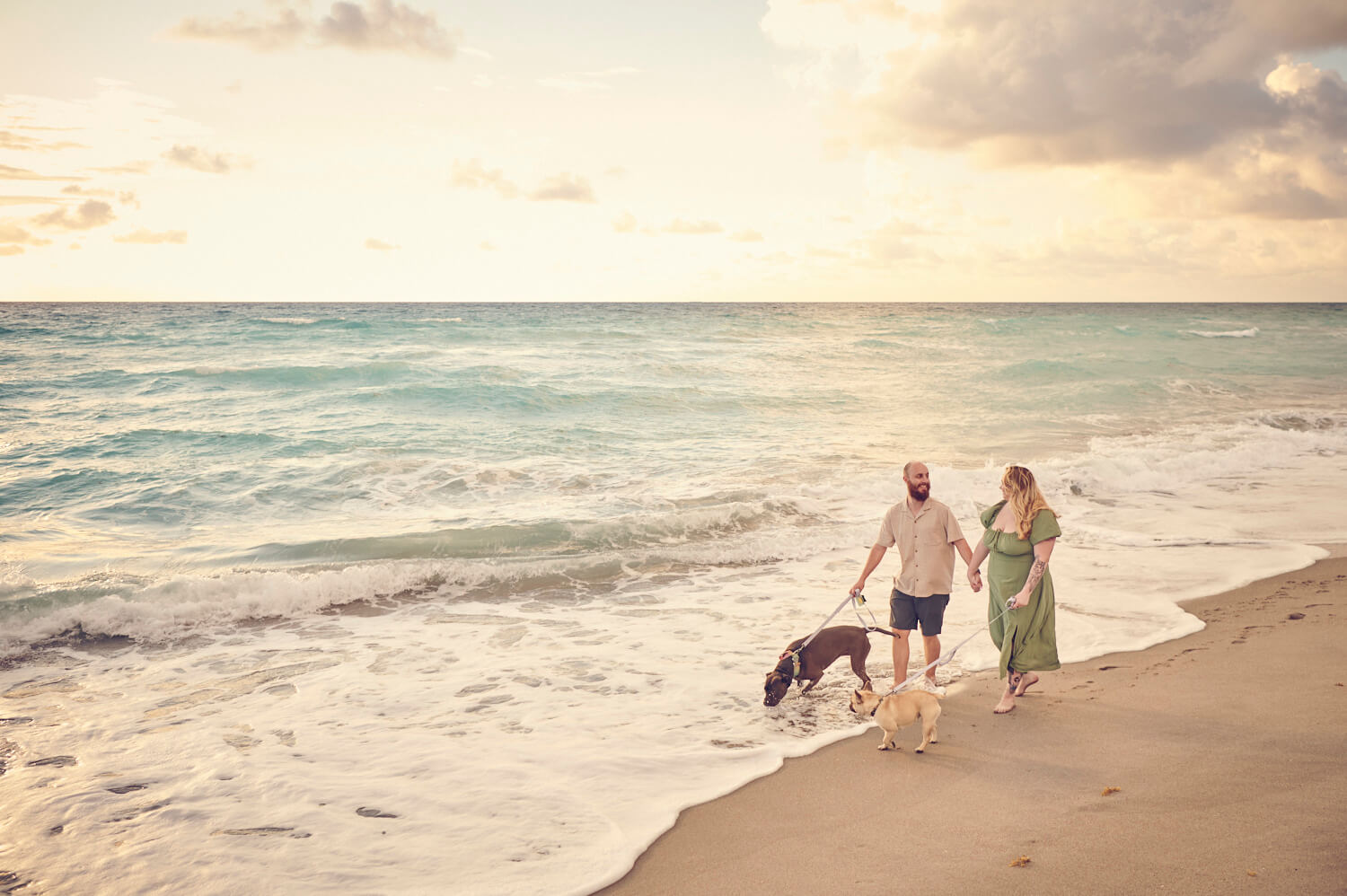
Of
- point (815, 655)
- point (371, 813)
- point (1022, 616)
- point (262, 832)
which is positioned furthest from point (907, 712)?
point (262, 832)

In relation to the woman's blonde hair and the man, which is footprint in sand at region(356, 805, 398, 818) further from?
the woman's blonde hair

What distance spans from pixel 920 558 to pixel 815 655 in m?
1.02

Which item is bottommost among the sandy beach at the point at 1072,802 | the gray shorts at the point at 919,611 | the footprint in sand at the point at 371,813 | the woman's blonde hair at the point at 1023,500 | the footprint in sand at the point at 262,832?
the footprint in sand at the point at 262,832

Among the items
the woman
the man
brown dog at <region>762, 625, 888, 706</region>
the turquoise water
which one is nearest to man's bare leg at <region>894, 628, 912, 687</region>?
the man

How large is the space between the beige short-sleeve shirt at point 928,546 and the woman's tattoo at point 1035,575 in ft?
1.65

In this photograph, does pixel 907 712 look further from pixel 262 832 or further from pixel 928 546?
pixel 262 832

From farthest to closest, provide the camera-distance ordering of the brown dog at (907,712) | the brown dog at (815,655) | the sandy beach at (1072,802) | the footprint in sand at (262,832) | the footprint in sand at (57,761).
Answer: the brown dog at (815,655), the footprint in sand at (57,761), the brown dog at (907,712), the footprint in sand at (262,832), the sandy beach at (1072,802)

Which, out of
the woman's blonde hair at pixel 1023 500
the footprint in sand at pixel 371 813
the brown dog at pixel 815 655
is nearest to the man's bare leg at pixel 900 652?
the brown dog at pixel 815 655

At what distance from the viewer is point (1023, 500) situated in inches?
204

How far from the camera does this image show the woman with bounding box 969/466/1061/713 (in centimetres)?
516

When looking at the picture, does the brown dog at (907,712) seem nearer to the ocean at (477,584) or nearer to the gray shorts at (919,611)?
the ocean at (477,584)

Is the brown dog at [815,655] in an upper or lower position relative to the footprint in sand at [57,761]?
upper

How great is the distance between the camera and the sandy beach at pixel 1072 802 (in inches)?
137

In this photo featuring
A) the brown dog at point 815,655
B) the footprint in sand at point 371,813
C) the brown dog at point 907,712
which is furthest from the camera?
the brown dog at point 815,655
